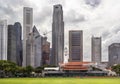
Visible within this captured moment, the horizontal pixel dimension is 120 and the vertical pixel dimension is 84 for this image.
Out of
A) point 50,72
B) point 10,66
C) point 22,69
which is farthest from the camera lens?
point 50,72

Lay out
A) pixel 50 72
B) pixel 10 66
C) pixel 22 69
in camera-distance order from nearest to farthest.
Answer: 1. pixel 10 66
2. pixel 22 69
3. pixel 50 72

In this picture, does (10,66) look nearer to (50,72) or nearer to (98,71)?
(50,72)

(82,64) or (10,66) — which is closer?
(10,66)

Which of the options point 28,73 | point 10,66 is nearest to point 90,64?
point 28,73

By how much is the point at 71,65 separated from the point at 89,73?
10107mm

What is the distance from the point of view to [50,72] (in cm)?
15875

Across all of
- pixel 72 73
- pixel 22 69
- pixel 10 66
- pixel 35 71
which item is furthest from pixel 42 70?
pixel 10 66

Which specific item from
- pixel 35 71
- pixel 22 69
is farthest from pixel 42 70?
pixel 22 69

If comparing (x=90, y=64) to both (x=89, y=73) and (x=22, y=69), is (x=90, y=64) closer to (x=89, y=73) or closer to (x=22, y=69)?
(x=89, y=73)

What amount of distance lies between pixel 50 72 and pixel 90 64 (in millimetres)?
21061

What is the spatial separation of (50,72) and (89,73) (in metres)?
18.7

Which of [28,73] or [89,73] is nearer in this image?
[28,73]

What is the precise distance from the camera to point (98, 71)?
162 meters

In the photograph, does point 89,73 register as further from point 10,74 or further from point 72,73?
point 10,74
